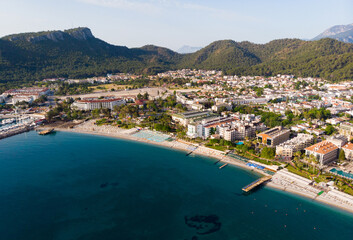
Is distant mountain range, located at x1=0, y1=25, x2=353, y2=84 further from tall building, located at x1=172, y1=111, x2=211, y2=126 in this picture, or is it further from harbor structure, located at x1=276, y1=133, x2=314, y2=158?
harbor structure, located at x1=276, y1=133, x2=314, y2=158

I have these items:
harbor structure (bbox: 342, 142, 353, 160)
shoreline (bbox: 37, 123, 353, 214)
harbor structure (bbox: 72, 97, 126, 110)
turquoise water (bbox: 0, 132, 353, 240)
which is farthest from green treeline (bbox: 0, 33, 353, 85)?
turquoise water (bbox: 0, 132, 353, 240)

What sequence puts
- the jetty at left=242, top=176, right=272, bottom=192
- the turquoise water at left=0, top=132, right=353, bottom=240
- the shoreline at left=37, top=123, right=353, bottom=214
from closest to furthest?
the turquoise water at left=0, top=132, right=353, bottom=240 → the shoreline at left=37, top=123, right=353, bottom=214 → the jetty at left=242, top=176, right=272, bottom=192

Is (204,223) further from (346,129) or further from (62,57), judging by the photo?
(62,57)

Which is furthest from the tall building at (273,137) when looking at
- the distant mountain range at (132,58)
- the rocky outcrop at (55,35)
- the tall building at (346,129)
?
the rocky outcrop at (55,35)

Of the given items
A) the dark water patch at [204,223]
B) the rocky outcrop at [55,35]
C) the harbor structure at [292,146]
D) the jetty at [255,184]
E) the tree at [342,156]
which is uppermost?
the rocky outcrop at [55,35]

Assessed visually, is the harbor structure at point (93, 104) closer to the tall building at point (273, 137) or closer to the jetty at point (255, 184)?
the tall building at point (273, 137)

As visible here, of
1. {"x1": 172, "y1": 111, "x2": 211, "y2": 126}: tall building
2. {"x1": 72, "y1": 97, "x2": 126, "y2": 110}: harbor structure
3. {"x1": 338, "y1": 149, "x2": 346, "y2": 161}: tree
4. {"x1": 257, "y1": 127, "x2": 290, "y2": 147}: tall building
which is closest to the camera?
{"x1": 338, "y1": 149, "x2": 346, "y2": 161}: tree
